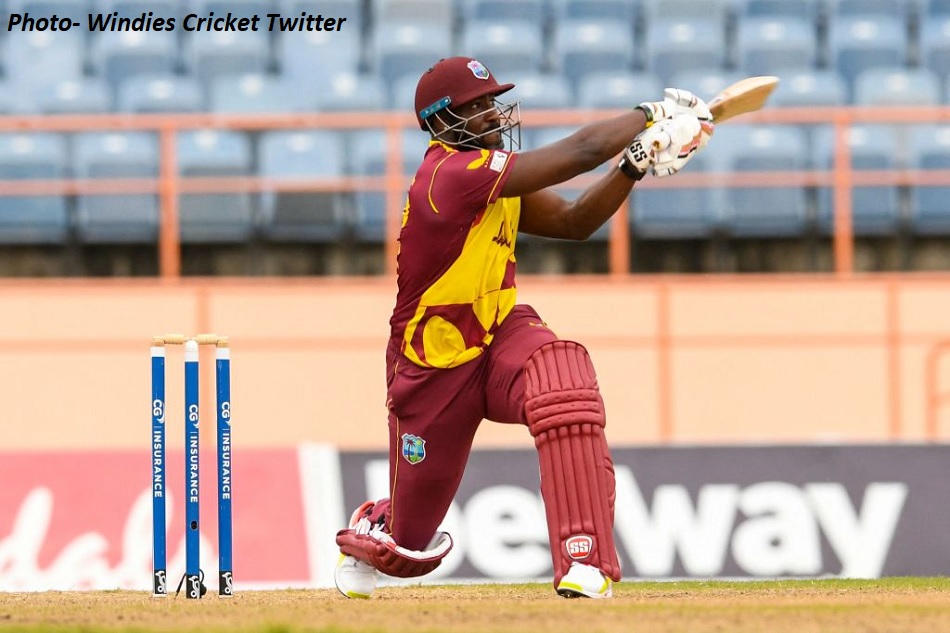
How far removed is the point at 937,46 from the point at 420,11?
4077mm

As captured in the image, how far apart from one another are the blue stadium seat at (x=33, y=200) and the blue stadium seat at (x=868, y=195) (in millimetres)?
5353

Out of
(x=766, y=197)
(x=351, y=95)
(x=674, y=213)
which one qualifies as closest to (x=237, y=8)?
(x=351, y=95)

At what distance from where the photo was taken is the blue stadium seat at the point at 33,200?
11656 mm

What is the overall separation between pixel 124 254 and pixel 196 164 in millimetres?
818

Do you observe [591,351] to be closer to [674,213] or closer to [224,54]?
[674,213]

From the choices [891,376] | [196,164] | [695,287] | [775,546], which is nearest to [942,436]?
[891,376]

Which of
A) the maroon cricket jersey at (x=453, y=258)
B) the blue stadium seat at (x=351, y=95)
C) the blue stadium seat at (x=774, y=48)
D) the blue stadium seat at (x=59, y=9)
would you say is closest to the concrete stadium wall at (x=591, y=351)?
the blue stadium seat at (x=351, y=95)

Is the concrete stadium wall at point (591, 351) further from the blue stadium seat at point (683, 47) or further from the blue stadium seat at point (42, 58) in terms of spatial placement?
the blue stadium seat at point (42, 58)

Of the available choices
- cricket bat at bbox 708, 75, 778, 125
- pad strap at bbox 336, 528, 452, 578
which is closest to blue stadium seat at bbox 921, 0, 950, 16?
cricket bat at bbox 708, 75, 778, 125

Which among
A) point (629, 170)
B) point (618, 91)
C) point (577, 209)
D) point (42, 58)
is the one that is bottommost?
point (577, 209)

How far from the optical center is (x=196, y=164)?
11.8 m

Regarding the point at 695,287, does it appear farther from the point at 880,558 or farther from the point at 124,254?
the point at 124,254

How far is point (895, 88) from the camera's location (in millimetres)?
12445

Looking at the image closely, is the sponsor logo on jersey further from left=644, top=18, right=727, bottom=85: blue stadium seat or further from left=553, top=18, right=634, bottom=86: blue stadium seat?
left=553, top=18, right=634, bottom=86: blue stadium seat
